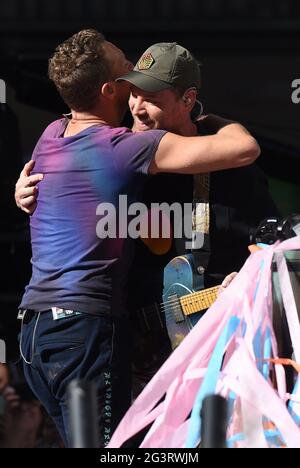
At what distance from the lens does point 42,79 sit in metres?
4.89

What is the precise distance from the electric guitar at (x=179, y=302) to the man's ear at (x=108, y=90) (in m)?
0.55

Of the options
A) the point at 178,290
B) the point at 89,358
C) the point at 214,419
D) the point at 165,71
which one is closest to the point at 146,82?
the point at 165,71

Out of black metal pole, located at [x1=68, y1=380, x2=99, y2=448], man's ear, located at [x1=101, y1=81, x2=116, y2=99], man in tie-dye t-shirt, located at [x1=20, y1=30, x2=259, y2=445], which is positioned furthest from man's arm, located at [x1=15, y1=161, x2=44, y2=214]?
black metal pole, located at [x1=68, y1=380, x2=99, y2=448]

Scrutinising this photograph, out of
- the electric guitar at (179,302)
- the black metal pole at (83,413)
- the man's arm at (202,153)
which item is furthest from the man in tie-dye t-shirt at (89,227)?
the black metal pole at (83,413)

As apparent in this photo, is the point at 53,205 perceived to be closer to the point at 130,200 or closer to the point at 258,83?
the point at 130,200

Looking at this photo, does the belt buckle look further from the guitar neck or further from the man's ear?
the man's ear

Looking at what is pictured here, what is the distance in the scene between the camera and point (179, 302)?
11.0 ft

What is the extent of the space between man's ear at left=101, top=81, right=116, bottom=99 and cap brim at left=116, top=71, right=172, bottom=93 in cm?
4

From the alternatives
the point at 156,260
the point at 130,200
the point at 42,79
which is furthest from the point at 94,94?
the point at 42,79

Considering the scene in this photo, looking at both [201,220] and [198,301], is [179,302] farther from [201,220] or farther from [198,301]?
[201,220]

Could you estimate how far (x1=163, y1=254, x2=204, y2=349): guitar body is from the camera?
10.9 ft

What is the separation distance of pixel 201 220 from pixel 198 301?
0.25 m

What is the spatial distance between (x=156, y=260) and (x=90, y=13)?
1918 mm
